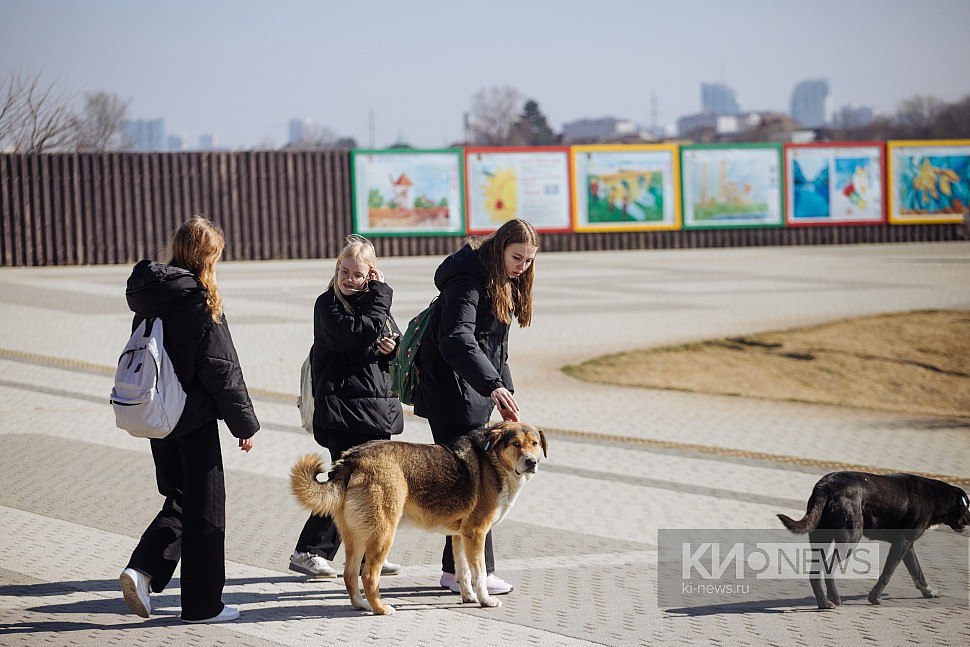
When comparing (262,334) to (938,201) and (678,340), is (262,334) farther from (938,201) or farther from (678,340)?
(938,201)

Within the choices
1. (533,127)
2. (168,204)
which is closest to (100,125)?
(168,204)

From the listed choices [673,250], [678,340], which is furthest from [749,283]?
[673,250]

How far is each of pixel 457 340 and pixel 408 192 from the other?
97.4 feet

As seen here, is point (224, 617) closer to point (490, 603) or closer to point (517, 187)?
point (490, 603)

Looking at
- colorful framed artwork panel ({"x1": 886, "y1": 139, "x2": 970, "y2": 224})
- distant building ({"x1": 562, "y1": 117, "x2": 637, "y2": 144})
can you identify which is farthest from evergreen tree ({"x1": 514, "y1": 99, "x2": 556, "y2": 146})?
colorful framed artwork panel ({"x1": 886, "y1": 139, "x2": 970, "y2": 224})

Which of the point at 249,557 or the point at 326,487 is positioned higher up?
the point at 326,487

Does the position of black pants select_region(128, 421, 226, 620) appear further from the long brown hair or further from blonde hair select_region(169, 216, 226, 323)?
the long brown hair

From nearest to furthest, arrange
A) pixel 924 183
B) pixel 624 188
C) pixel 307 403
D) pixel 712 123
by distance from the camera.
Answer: pixel 307 403 → pixel 624 188 → pixel 924 183 → pixel 712 123

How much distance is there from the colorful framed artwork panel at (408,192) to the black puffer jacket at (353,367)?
28.5 meters

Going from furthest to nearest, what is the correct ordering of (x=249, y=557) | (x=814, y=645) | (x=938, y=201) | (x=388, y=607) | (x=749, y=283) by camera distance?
1. (x=938, y=201)
2. (x=749, y=283)
3. (x=249, y=557)
4. (x=388, y=607)
5. (x=814, y=645)

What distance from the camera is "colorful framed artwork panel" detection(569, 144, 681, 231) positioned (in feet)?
119

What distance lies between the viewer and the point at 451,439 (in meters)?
5.97

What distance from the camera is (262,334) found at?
54.9ft

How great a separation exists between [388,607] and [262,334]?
37.9 ft
